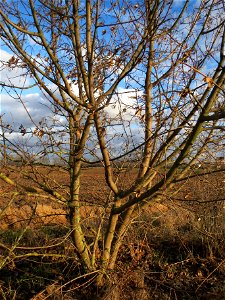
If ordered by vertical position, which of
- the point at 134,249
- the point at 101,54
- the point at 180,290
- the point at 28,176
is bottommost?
the point at 180,290

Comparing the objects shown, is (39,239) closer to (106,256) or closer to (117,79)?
(106,256)

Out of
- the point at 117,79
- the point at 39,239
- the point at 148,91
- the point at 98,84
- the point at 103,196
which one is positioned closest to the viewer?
the point at 117,79

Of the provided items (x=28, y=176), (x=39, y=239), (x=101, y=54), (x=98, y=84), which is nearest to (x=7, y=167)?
(x=28, y=176)

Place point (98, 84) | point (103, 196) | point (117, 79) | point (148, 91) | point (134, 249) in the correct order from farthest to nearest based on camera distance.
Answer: point (134, 249) → point (103, 196) → point (148, 91) → point (98, 84) → point (117, 79)

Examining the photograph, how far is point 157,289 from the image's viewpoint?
459cm

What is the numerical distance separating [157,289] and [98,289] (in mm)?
759

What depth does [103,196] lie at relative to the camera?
4926 mm

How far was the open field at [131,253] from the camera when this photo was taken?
163 inches

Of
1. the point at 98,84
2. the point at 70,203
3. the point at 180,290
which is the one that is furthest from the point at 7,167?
the point at 180,290

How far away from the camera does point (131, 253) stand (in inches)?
204

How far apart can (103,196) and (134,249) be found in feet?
3.10

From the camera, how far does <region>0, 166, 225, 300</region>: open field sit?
4133mm

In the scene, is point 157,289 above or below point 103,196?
below

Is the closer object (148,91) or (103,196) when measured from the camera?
(148,91)
